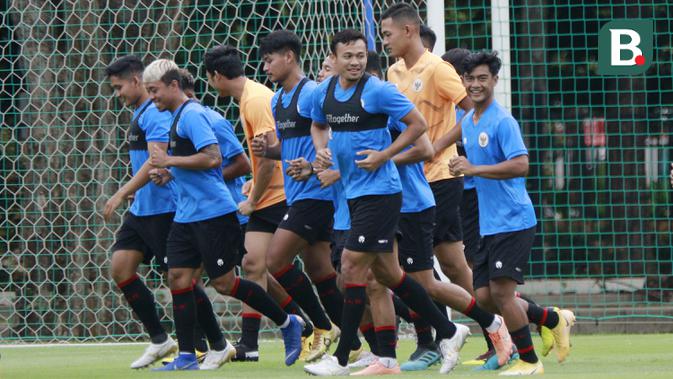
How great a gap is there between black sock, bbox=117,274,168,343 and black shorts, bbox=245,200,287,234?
0.81m

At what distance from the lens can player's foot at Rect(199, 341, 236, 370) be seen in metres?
9.88

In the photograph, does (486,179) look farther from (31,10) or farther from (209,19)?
(31,10)

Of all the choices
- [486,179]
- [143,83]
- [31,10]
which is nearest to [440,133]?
[486,179]

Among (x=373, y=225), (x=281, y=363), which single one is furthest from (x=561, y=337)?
(x=281, y=363)

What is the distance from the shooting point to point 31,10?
1444 cm

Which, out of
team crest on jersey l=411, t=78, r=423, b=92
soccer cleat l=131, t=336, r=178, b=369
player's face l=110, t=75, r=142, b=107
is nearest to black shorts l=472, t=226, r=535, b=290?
team crest on jersey l=411, t=78, r=423, b=92

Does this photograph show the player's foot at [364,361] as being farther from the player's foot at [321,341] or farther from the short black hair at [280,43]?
the short black hair at [280,43]

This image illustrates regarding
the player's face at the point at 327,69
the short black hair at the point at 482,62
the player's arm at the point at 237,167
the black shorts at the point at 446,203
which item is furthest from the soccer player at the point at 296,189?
the short black hair at the point at 482,62

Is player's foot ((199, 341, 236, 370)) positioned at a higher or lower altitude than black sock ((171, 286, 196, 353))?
lower

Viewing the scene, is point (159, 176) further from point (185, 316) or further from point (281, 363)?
point (281, 363)

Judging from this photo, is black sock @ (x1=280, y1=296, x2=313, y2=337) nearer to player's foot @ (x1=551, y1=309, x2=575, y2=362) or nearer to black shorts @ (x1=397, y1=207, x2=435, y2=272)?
black shorts @ (x1=397, y1=207, x2=435, y2=272)

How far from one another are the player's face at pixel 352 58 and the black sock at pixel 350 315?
114 centimetres

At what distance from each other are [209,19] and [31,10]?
1.65 meters

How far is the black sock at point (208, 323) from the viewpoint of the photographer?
10.0 meters
